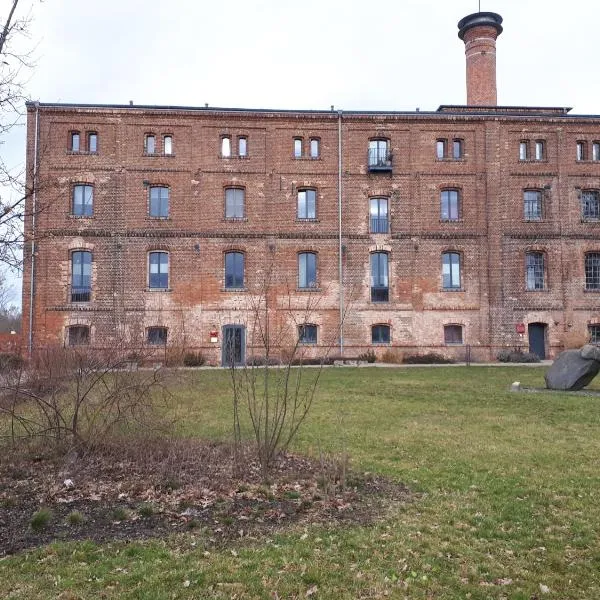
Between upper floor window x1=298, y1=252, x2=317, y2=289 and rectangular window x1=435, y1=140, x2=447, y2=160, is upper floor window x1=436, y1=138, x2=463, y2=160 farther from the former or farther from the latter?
upper floor window x1=298, y1=252, x2=317, y2=289

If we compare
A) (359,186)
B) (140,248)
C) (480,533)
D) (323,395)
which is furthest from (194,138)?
(480,533)

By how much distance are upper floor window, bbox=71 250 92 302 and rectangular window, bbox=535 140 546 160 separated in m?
23.3

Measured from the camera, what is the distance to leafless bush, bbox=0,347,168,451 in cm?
755

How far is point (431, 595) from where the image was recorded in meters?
4.18

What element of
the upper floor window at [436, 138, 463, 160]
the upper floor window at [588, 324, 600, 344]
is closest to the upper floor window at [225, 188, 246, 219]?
the upper floor window at [436, 138, 463, 160]

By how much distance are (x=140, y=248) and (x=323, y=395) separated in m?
15.9

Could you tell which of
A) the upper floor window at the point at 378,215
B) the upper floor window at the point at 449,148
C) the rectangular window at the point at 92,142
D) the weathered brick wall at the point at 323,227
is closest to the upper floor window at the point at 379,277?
the weathered brick wall at the point at 323,227

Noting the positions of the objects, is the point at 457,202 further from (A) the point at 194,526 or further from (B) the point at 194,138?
(A) the point at 194,526

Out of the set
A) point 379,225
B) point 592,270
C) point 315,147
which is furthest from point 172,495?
point 592,270

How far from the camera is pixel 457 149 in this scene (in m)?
29.7

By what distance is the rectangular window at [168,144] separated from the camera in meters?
28.4

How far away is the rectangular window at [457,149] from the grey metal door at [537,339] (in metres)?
9.47

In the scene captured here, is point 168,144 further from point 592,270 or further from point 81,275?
point 592,270

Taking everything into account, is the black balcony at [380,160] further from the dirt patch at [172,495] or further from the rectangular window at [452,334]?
the dirt patch at [172,495]
